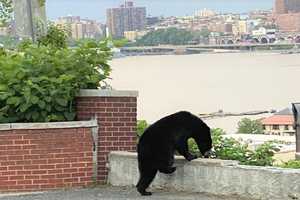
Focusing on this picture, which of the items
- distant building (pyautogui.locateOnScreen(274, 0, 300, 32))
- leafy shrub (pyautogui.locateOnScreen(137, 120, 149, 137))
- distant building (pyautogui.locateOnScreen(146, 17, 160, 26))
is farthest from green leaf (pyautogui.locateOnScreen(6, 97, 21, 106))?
distant building (pyautogui.locateOnScreen(274, 0, 300, 32))

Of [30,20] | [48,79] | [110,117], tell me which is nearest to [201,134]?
[110,117]

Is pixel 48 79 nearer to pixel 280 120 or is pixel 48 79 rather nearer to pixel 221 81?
pixel 280 120

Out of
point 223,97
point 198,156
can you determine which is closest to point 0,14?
point 198,156

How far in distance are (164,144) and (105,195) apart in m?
1.15

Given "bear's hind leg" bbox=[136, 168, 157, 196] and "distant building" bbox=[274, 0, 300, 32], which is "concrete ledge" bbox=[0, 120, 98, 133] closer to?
"bear's hind leg" bbox=[136, 168, 157, 196]

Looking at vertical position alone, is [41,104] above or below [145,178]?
above

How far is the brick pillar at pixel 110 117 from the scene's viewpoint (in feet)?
31.3

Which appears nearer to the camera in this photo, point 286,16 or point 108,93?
point 108,93

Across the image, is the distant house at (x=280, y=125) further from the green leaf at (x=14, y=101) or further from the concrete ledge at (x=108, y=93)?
the green leaf at (x=14, y=101)

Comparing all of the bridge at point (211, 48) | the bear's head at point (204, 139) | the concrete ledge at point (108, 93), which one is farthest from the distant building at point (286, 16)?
the bear's head at point (204, 139)

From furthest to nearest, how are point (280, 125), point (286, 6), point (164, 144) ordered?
point (286, 6) → point (280, 125) → point (164, 144)

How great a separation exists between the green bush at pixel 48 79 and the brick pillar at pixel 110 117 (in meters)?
0.30

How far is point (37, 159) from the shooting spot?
930 cm

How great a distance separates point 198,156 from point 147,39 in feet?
62.7
